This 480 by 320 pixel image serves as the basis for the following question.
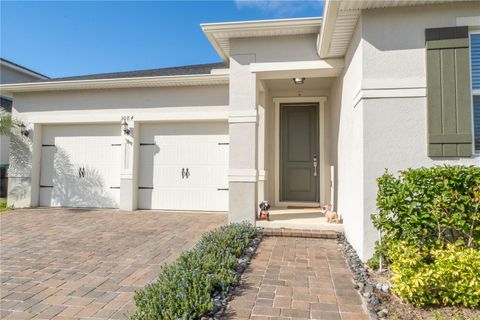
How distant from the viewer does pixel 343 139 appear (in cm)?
480

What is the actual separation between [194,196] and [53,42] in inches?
252

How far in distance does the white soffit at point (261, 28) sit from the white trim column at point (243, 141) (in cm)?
39

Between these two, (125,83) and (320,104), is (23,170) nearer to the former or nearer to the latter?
(125,83)

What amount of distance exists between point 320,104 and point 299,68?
7.33 ft

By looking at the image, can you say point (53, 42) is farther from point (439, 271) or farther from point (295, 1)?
point (439, 271)

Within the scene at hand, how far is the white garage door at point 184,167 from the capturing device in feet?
23.1

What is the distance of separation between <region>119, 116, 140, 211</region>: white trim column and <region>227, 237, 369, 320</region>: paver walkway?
14.3ft

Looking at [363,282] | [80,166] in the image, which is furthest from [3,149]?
[363,282]

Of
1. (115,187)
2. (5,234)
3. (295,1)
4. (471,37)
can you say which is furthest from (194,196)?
(471,37)

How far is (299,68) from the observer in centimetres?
495

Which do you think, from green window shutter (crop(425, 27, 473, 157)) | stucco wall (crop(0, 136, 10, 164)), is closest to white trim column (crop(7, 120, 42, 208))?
stucco wall (crop(0, 136, 10, 164))

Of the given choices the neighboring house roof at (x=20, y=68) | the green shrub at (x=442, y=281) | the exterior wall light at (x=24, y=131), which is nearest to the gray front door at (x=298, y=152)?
the green shrub at (x=442, y=281)

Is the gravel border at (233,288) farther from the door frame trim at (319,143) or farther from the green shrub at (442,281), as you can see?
the door frame trim at (319,143)

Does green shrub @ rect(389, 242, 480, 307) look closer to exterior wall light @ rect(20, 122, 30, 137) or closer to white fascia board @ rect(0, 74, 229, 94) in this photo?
white fascia board @ rect(0, 74, 229, 94)
